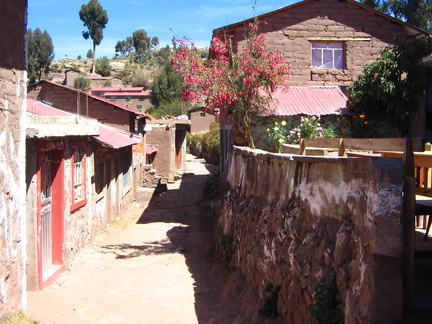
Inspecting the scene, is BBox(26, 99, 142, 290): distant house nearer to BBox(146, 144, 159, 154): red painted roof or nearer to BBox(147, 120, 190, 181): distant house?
BBox(146, 144, 159, 154): red painted roof

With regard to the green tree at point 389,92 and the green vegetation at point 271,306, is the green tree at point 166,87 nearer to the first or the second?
the green tree at point 389,92

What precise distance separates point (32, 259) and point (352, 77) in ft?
36.6

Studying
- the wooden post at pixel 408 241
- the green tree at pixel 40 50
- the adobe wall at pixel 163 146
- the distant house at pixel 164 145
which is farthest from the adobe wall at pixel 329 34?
the green tree at pixel 40 50

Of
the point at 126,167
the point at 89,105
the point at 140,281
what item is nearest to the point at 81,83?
the point at 89,105

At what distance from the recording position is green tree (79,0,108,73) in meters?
84.5

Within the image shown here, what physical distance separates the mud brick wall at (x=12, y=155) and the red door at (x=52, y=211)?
7.46 feet

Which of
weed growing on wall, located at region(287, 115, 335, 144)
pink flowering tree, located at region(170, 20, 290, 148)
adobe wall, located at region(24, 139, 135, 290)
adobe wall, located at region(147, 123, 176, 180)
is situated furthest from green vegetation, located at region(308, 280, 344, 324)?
adobe wall, located at region(147, 123, 176, 180)

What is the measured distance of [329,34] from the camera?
595 inches

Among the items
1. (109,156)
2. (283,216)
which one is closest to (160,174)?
(109,156)

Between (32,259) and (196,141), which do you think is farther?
(196,141)

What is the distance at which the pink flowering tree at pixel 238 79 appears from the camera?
1225 centimetres

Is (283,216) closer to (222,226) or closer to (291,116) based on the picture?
(222,226)

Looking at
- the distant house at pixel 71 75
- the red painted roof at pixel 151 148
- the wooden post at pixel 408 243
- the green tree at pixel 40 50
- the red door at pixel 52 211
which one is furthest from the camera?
the distant house at pixel 71 75

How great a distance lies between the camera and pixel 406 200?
407 cm
